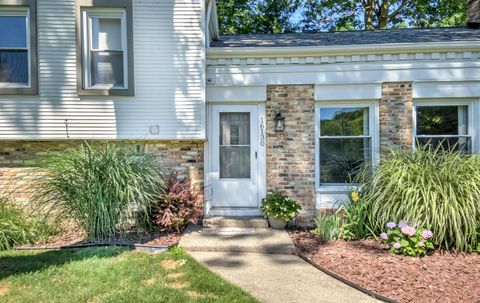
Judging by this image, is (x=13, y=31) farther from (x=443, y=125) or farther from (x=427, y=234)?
(x=443, y=125)

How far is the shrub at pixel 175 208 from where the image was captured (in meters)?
5.48

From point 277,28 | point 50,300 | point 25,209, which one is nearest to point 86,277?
point 50,300

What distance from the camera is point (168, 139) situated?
6.27 metres

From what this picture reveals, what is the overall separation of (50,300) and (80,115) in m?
3.77

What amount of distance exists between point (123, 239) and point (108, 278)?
61.7 inches

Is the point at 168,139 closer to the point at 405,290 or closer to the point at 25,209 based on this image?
the point at 25,209

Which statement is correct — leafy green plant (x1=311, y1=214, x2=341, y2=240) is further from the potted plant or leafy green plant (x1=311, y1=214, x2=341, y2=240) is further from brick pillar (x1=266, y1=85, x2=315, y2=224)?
brick pillar (x1=266, y1=85, x2=315, y2=224)

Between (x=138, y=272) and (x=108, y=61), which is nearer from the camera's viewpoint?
(x=138, y=272)

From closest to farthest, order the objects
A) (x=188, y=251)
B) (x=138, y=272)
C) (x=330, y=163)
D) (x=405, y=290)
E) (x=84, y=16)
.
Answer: (x=405, y=290) < (x=138, y=272) < (x=188, y=251) < (x=84, y=16) < (x=330, y=163)

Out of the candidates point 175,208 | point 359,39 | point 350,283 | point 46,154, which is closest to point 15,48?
point 46,154

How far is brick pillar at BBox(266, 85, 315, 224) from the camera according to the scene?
6.52 meters

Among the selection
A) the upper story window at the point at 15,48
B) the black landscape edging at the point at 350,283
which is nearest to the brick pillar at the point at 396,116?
the black landscape edging at the point at 350,283

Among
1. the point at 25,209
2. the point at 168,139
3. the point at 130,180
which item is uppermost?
the point at 168,139

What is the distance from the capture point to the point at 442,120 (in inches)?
258
